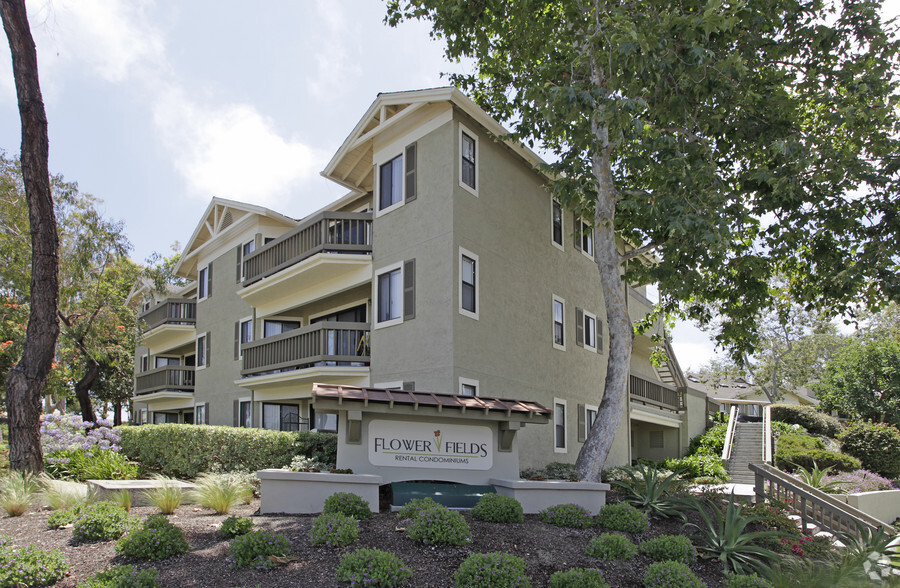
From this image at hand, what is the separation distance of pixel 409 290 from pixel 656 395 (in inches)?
565

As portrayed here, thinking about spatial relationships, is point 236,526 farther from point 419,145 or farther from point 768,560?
point 419,145

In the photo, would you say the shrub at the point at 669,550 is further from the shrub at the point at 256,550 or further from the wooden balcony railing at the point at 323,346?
the wooden balcony railing at the point at 323,346

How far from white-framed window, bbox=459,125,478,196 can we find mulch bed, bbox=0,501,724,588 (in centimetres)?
915

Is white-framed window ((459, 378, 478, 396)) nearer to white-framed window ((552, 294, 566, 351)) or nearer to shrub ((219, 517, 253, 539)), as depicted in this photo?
white-framed window ((552, 294, 566, 351))

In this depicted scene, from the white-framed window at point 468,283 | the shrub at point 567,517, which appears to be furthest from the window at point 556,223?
→ the shrub at point 567,517

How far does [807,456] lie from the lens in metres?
22.7

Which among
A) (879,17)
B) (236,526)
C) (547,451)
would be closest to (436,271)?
(547,451)

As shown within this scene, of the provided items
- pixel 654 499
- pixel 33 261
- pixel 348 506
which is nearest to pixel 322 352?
pixel 33 261

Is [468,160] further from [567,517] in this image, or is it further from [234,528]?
[234,528]

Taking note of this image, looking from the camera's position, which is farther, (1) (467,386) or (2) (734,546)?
(1) (467,386)

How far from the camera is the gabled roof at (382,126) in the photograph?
16344 millimetres

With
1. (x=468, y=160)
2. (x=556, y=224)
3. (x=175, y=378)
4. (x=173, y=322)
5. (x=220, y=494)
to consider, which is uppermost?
(x=468, y=160)

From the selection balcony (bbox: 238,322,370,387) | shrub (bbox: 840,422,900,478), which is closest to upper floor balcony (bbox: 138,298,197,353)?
balcony (bbox: 238,322,370,387)

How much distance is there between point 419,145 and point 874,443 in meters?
20.1
